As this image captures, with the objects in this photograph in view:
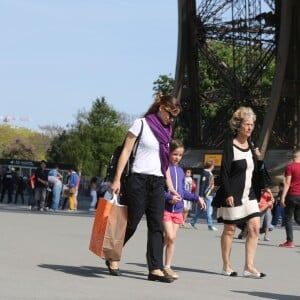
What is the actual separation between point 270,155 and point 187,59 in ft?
21.9

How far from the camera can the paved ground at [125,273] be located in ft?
25.4

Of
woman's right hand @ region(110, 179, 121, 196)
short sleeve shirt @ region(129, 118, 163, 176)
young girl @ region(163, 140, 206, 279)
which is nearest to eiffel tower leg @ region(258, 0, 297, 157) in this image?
young girl @ region(163, 140, 206, 279)

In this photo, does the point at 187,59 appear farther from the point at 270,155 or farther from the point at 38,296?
the point at 38,296

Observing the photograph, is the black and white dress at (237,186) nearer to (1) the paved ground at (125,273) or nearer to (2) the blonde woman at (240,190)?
(2) the blonde woman at (240,190)

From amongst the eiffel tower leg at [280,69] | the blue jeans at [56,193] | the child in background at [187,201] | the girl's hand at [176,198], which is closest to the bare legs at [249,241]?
the girl's hand at [176,198]

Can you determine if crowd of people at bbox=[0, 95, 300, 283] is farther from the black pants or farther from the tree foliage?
the tree foliage

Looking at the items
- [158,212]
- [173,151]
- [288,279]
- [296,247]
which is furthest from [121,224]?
[296,247]

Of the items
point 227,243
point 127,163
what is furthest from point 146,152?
point 227,243

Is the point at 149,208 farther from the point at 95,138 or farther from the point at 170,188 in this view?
the point at 95,138

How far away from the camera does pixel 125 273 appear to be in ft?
31.1

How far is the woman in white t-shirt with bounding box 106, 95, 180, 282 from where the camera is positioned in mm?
9000

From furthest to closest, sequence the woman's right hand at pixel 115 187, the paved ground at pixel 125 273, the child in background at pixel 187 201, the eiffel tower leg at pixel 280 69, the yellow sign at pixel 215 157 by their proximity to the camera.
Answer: the yellow sign at pixel 215 157, the eiffel tower leg at pixel 280 69, the child in background at pixel 187 201, the woman's right hand at pixel 115 187, the paved ground at pixel 125 273

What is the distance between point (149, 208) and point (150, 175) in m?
0.32

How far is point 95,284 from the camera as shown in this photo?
8250 mm
